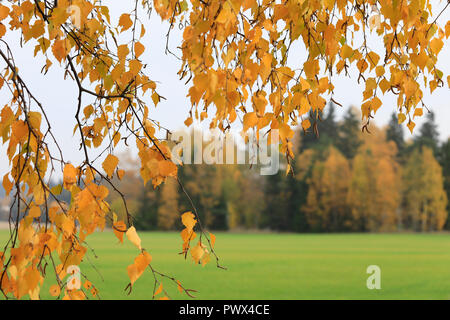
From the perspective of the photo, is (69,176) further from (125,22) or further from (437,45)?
(437,45)

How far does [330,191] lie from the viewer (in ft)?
116

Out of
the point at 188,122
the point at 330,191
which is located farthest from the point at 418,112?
the point at 330,191

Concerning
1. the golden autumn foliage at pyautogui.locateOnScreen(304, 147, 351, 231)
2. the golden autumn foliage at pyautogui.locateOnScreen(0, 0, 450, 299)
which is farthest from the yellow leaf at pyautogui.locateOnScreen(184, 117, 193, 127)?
the golden autumn foliage at pyautogui.locateOnScreen(304, 147, 351, 231)

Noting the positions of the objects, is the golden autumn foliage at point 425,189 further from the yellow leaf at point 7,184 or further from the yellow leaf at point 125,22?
the yellow leaf at point 7,184

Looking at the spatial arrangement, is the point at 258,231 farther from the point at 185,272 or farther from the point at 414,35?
the point at 414,35

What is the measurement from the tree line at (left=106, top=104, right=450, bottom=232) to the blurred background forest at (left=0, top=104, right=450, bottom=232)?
0.07 metres

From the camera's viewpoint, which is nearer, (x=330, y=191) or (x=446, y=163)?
(x=330, y=191)

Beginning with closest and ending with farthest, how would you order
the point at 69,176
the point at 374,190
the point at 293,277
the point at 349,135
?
the point at 69,176, the point at 293,277, the point at 374,190, the point at 349,135

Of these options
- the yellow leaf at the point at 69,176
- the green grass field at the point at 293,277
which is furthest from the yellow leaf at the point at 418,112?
the green grass field at the point at 293,277

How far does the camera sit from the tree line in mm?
34750

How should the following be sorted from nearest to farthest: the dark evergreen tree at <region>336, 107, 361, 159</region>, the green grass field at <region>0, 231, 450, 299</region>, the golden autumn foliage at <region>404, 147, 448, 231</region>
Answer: the green grass field at <region>0, 231, 450, 299</region>, the golden autumn foliage at <region>404, 147, 448, 231</region>, the dark evergreen tree at <region>336, 107, 361, 159</region>

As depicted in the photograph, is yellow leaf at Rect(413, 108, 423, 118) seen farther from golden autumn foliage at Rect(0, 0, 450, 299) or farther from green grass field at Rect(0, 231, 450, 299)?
green grass field at Rect(0, 231, 450, 299)
